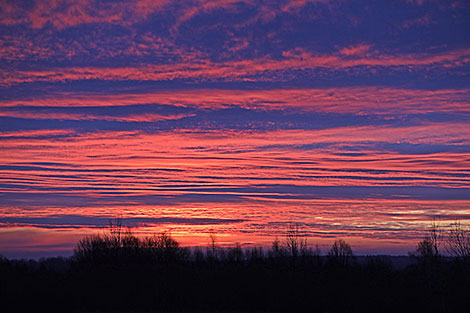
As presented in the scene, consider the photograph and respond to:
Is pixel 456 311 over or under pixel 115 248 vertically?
under

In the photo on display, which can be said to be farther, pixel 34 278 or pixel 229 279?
pixel 229 279

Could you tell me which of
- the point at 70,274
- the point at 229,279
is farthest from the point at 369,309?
the point at 70,274

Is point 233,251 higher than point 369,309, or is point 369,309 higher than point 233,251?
point 233,251

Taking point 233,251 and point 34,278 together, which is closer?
point 34,278

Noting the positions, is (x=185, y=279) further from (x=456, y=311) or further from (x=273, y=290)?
(x=456, y=311)

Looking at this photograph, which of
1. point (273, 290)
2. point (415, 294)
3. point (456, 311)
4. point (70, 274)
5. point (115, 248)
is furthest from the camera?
point (115, 248)

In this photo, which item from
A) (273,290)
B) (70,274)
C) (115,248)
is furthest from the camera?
(115,248)

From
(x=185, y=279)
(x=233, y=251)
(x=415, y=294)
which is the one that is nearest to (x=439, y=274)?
(x=415, y=294)

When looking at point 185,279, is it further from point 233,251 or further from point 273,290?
point 233,251

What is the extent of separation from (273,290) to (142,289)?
432 inches

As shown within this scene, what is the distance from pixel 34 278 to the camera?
147 feet

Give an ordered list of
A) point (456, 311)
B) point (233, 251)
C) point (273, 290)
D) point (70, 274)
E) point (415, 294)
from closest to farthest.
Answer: point (456, 311), point (415, 294), point (273, 290), point (70, 274), point (233, 251)

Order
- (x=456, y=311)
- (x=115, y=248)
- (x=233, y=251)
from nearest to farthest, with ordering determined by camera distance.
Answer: (x=456, y=311) < (x=115, y=248) < (x=233, y=251)

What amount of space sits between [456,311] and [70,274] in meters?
32.7
